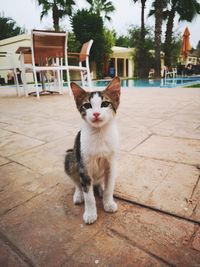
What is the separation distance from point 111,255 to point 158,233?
10.4 inches

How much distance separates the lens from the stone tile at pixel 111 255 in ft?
2.89

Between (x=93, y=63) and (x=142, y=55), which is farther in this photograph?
(x=93, y=63)

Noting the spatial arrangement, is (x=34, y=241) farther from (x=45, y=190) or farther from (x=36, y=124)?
(x=36, y=124)

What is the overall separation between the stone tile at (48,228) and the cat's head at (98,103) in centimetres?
53

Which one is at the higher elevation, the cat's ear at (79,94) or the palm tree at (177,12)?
the palm tree at (177,12)

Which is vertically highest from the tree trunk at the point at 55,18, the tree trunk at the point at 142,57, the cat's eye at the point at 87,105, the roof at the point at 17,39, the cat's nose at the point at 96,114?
the tree trunk at the point at 55,18

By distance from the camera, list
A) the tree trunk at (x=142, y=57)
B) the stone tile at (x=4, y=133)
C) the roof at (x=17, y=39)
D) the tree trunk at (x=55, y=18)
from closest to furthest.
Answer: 1. the stone tile at (x=4, y=133)
2. the tree trunk at (x=55, y=18)
3. the tree trunk at (x=142, y=57)
4. the roof at (x=17, y=39)

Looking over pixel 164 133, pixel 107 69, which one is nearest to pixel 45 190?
pixel 164 133

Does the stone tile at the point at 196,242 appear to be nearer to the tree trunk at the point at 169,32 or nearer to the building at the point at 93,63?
the building at the point at 93,63

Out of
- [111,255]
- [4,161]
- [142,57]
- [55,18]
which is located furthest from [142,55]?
[111,255]

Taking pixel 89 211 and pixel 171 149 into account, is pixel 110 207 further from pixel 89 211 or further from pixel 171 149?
pixel 171 149

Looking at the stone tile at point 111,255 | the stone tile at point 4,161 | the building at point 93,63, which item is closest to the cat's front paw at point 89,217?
the stone tile at point 111,255

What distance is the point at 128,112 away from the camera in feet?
12.2

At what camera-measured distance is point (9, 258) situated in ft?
3.03
